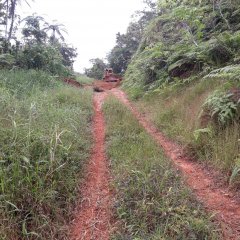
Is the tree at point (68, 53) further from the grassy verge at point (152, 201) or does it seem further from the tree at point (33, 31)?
the grassy verge at point (152, 201)

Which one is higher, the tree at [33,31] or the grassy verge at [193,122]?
the tree at [33,31]

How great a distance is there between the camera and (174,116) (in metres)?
6.79

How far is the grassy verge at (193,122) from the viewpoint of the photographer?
14.2 ft

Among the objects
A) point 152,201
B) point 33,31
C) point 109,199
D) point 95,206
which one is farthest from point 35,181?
point 33,31

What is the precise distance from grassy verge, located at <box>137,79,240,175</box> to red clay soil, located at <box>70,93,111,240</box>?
1.68 meters

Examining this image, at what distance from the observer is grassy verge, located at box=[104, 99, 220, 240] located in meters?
2.82

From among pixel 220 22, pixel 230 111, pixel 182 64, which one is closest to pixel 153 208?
pixel 230 111

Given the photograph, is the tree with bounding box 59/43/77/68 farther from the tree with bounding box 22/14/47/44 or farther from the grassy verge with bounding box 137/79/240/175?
the grassy verge with bounding box 137/79/240/175

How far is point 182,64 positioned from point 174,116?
305 centimetres

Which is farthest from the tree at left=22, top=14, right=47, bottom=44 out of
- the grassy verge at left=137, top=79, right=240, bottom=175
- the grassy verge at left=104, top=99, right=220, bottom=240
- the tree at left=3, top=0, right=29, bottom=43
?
the grassy verge at left=104, top=99, right=220, bottom=240

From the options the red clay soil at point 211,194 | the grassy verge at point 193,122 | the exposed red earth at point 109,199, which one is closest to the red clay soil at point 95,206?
the exposed red earth at point 109,199

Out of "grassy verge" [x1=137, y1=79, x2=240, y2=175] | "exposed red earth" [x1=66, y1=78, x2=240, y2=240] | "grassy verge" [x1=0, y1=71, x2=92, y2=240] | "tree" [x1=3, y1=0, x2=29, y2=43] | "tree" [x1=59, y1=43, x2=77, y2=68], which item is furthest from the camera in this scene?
"tree" [x1=59, y1=43, x2=77, y2=68]

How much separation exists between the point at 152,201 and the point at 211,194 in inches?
38.7

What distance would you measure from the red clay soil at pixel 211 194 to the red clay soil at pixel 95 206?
1177mm
